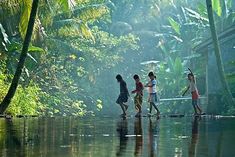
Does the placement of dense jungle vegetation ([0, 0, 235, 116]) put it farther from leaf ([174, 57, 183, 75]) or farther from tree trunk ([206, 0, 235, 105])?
tree trunk ([206, 0, 235, 105])

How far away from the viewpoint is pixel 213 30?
80.6ft

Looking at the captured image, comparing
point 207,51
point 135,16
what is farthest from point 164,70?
point 135,16

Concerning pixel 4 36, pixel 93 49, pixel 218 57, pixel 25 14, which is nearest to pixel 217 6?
pixel 218 57

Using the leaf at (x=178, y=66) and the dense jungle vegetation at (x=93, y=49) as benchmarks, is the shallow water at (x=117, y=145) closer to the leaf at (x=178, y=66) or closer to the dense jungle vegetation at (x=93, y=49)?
the dense jungle vegetation at (x=93, y=49)

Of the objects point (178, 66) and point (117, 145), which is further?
point (178, 66)

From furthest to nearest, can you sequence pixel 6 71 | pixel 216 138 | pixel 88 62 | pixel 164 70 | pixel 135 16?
pixel 135 16, pixel 88 62, pixel 164 70, pixel 6 71, pixel 216 138

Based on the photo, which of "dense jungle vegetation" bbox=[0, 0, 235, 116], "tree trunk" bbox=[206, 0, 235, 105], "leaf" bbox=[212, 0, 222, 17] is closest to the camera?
"tree trunk" bbox=[206, 0, 235, 105]

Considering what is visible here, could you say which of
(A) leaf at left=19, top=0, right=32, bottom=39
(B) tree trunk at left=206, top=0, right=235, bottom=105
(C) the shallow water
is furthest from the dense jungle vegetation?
(C) the shallow water

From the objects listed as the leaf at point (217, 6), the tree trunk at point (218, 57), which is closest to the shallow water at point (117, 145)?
the tree trunk at point (218, 57)

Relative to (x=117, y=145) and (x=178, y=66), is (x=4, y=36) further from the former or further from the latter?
(x=178, y=66)

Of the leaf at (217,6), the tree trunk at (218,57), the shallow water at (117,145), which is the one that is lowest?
the shallow water at (117,145)

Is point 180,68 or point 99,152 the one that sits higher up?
point 180,68

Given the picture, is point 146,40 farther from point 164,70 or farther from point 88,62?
point 164,70

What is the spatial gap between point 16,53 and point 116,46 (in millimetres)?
25047
